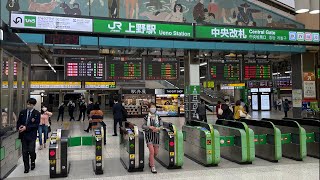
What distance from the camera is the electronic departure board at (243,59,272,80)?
10930 millimetres

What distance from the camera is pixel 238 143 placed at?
6496 mm

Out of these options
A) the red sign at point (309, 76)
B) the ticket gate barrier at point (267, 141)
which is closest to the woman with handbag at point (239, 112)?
the ticket gate barrier at point (267, 141)

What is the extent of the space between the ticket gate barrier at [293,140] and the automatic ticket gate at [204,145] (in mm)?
1824

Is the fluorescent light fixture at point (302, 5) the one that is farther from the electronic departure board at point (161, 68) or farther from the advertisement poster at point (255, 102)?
the advertisement poster at point (255, 102)

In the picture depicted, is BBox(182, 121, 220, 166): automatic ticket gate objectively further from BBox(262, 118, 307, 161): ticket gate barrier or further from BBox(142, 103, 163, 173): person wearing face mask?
BBox(262, 118, 307, 161): ticket gate barrier

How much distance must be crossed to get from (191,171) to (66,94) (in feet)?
108

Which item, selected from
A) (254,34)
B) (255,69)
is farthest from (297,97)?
(254,34)

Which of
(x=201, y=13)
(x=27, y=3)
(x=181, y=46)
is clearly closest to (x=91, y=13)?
(x=27, y=3)

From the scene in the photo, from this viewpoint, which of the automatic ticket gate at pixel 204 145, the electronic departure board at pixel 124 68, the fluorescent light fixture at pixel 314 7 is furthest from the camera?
the electronic departure board at pixel 124 68

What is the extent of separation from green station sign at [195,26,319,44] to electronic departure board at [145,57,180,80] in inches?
158

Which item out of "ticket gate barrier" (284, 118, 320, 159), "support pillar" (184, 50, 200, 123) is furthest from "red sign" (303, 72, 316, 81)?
"ticket gate barrier" (284, 118, 320, 159)

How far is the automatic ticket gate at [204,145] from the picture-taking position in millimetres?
6211

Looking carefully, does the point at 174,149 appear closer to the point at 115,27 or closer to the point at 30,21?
the point at 115,27

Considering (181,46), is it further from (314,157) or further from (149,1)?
(314,157)
